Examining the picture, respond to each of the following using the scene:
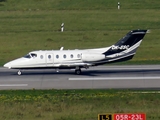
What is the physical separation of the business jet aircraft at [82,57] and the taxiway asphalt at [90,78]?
81 cm

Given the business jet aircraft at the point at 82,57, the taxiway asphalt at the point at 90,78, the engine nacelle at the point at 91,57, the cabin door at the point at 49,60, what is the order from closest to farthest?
the taxiway asphalt at the point at 90,78 < the engine nacelle at the point at 91,57 < the business jet aircraft at the point at 82,57 < the cabin door at the point at 49,60

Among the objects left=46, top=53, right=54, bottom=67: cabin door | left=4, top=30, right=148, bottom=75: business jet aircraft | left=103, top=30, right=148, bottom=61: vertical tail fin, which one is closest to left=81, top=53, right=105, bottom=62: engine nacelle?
left=4, top=30, right=148, bottom=75: business jet aircraft

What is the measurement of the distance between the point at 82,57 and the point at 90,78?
5.86 ft

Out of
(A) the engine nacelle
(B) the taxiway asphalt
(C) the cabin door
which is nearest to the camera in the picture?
(B) the taxiway asphalt

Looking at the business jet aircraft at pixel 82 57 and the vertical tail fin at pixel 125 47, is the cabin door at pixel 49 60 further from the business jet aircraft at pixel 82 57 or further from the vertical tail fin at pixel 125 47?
the vertical tail fin at pixel 125 47

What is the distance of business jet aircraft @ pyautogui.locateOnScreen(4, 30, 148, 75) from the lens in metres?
37.6

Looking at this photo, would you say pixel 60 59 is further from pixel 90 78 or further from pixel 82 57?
pixel 90 78

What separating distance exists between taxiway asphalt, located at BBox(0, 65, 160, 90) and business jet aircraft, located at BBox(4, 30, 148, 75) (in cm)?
81

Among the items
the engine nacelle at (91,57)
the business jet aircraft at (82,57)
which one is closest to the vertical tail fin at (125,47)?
the business jet aircraft at (82,57)

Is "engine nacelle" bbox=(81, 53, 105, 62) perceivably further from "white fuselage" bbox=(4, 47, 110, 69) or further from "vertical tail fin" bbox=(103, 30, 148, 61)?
"vertical tail fin" bbox=(103, 30, 148, 61)

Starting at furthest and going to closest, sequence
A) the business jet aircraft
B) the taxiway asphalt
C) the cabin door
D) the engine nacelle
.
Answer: the cabin door
the business jet aircraft
the engine nacelle
the taxiway asphalt

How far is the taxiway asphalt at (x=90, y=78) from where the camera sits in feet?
111

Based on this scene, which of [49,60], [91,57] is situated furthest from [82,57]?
[49,60]

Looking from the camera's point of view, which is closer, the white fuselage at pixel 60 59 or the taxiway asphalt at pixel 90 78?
the taxiway asphalt at pixel 90 78
